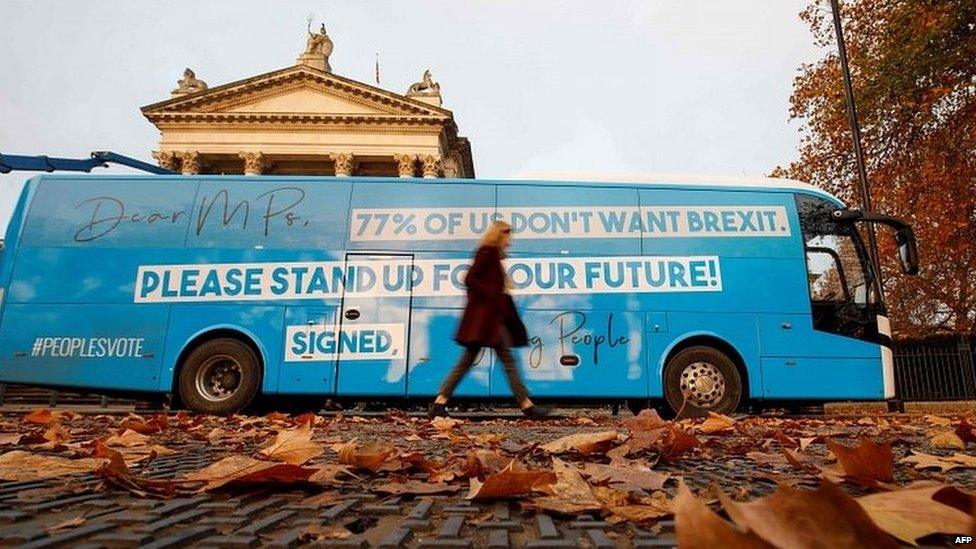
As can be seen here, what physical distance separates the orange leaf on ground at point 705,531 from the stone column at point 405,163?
33.5m

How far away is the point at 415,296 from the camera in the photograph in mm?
7273

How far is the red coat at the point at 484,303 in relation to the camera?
5453 mm

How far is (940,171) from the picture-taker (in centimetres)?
1245

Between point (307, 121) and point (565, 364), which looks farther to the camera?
point (307, 121)

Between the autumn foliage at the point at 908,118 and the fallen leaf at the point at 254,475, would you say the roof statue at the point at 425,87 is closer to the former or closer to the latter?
the autumn foliage at the point at 908,118

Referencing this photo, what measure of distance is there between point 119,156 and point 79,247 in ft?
19.0

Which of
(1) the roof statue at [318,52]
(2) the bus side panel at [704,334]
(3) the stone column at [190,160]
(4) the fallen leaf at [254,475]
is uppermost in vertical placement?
(1) the roof statue at [318,52]

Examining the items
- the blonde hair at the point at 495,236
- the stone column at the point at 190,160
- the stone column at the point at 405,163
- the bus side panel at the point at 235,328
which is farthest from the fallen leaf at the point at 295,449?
the stone column at the point at 190,160

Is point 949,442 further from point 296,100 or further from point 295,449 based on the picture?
point 296,100

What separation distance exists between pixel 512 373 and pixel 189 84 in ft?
124

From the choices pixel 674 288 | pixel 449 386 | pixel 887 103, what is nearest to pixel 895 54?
pixel 887 103

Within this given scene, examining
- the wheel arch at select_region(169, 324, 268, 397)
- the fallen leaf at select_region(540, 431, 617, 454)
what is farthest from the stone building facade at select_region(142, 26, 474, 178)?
the fallen leaf at select_region(540, 431, 617, 454)

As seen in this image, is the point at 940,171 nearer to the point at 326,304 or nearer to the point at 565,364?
the point at 565,364

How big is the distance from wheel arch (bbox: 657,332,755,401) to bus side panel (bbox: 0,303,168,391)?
6.17 metres
